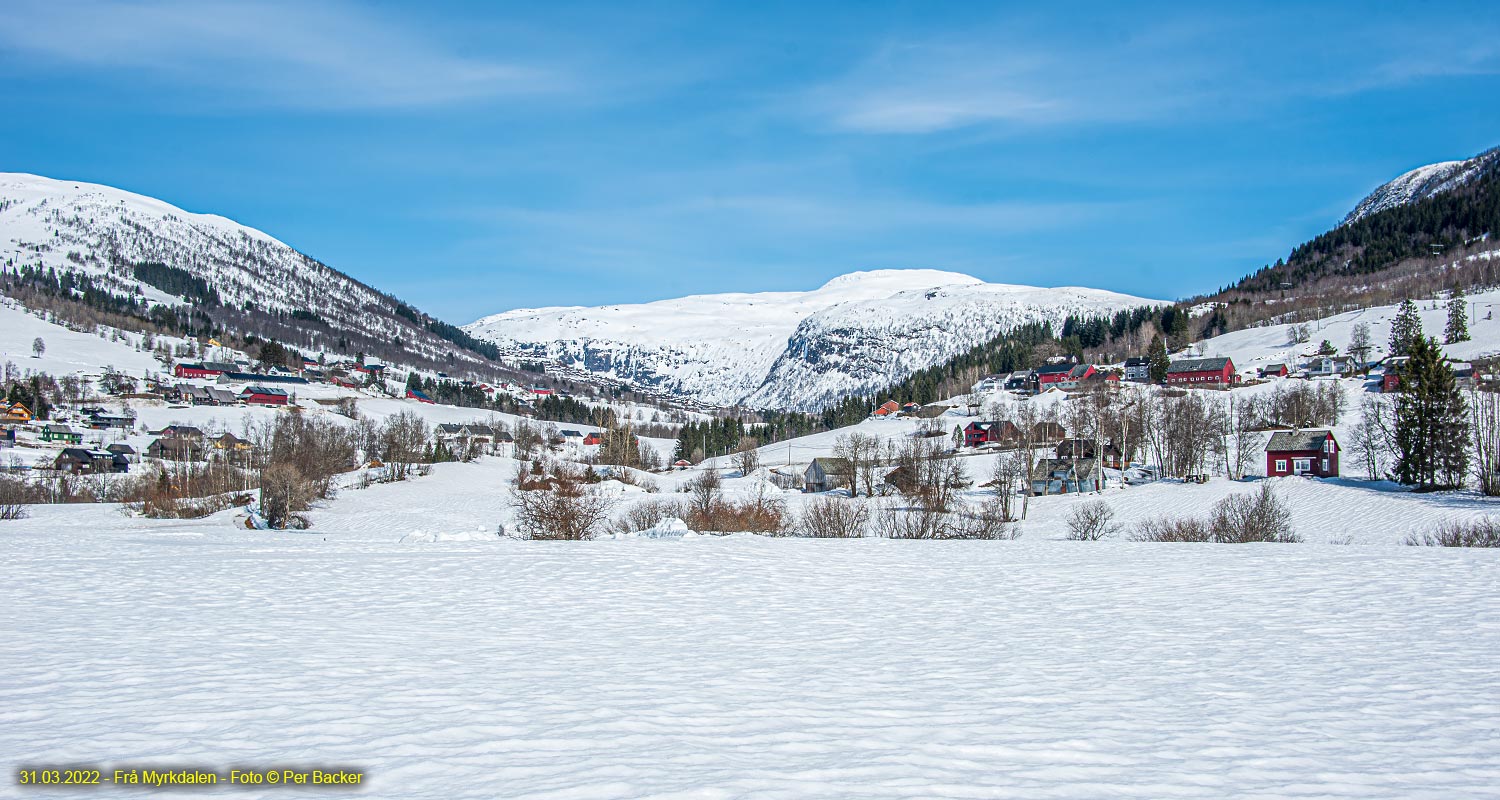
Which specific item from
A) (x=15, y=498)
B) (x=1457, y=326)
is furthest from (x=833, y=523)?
(x=1457, y=326)

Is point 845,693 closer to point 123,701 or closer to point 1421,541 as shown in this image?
point 123,701

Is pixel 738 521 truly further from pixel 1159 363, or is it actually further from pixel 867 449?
pixel 1159 363

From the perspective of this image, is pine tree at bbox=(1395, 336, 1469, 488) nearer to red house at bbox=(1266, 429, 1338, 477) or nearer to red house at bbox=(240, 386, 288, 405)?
red house at bbox=(1266, 429, 1338, 477)

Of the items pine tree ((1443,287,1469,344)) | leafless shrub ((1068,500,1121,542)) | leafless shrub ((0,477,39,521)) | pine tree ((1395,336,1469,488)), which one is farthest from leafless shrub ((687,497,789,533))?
pine tree ((1443,287,1469,344))

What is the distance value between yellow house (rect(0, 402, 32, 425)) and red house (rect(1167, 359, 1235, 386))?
571 feet

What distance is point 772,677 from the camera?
9.81 m

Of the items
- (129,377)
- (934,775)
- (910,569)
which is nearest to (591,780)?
(934,775)

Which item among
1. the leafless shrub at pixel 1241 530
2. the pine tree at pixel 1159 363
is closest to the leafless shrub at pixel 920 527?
the leafless shrub at pixel 1241 530

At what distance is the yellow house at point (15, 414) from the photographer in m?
127

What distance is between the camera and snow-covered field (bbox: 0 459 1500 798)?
647cm

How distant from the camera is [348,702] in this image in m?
8.28

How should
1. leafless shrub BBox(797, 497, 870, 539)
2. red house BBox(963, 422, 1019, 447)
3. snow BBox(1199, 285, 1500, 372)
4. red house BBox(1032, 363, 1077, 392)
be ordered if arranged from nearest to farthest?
leafless shrub BBox(797, 497, 870, 539) < red house BBox(963, 422, 1019, 447) < snow BBox(1199, 285, 1500, 372) < red house BBox(1032, 363, 1077, 392)

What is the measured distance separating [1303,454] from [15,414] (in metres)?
163

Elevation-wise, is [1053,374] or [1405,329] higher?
[1405,329]
